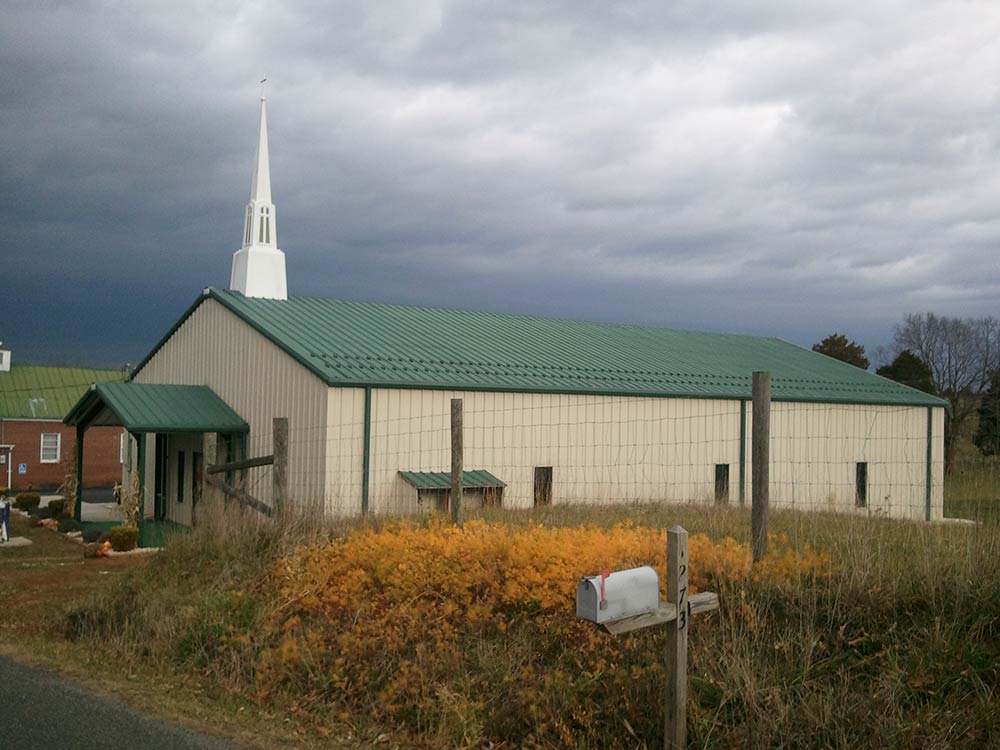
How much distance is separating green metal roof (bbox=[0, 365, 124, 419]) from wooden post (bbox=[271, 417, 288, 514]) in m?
35.6

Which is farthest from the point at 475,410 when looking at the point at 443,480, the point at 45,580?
the point at 45,580

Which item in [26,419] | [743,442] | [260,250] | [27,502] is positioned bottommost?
[27,502]

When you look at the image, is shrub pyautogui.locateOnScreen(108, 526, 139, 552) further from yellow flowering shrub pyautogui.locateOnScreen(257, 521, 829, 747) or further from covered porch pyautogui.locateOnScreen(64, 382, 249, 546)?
yellow flowering shrub pyautogui.locateOnScreen(257, 521, 829, 747)

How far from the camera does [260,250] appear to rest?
2491 centimetres

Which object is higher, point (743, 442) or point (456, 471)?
point (456, 471)

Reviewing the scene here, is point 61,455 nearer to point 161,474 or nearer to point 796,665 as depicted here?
point 161,474

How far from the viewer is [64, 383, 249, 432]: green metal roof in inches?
809

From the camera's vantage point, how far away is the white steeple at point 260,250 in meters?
24.7

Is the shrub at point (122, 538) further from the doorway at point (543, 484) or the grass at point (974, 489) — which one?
the grass at point (974, 489)

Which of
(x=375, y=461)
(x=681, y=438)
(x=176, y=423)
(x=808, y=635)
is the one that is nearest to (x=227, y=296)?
(x=176, y=423)

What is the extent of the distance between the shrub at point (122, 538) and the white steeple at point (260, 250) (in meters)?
7.58

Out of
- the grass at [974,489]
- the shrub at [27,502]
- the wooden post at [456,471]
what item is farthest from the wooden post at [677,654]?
the shrub at [27,502]

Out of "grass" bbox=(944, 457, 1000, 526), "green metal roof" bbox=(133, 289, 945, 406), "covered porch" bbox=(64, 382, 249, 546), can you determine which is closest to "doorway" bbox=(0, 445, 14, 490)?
"green metal roof" bbox=(133, 289, 945, 406)

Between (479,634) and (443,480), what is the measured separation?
36.3 ft
